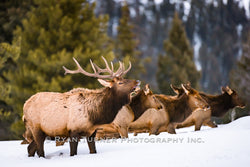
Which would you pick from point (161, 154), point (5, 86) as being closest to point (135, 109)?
point (161, 154)

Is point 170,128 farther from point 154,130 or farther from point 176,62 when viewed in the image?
point 176,62

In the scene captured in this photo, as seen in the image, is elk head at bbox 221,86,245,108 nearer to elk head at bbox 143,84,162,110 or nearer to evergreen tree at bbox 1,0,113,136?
elk head at bbox 143,84,162,110

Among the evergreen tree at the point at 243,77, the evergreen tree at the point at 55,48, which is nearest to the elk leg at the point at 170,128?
the evergreen tree at the point at 55,48

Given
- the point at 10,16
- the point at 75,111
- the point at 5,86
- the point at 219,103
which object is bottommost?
the point at 219,103

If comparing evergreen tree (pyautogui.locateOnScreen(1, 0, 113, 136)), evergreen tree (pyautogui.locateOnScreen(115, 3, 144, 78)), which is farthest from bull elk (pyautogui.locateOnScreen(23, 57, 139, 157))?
evergreen tree (pyautogui.locateOnScreen(115, 3, 144, 78))

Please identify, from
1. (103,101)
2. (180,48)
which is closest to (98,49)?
(103,101)

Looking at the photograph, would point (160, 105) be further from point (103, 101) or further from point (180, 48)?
point (180, 48)

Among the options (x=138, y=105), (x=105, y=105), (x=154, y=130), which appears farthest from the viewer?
(x=154, y=130)

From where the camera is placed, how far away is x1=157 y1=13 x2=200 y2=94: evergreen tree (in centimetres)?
2789

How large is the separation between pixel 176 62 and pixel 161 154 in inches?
978

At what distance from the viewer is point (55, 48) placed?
12.8 metres

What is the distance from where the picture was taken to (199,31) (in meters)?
46.7

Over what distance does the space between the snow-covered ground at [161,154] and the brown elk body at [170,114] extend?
1288 mm

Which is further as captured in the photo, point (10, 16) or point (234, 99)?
point (10, 16)
